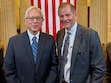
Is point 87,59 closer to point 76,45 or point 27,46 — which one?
point 76,45

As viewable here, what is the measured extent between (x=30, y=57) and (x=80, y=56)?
1.59ft

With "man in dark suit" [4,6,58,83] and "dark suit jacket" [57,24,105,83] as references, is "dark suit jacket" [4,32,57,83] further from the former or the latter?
"dark suit jacket" [57,24,105,83]

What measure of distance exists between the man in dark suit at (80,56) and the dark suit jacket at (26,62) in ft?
0.51

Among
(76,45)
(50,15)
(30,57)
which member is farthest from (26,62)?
(50,15)

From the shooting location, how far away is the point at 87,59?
8.39 feet

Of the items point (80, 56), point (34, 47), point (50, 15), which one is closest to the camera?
point (80, 56)

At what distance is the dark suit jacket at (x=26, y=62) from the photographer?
103 inches

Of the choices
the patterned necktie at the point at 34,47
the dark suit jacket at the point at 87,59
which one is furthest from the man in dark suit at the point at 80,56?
the patterned necktie at the point at 34,47

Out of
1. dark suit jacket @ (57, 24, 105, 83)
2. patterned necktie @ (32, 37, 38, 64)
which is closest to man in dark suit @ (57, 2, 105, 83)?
dark suit jacket @ (57, 24, 105, 83)

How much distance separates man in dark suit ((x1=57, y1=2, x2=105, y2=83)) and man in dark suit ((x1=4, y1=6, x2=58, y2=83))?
0.16 metres

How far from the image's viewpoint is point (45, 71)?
8.74ft

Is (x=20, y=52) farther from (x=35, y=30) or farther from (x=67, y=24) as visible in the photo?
(x=67, y=24)

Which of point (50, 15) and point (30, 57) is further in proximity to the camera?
point (50, 15)

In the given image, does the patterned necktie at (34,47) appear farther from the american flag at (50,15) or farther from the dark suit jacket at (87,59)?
the american flag at (50,15)
